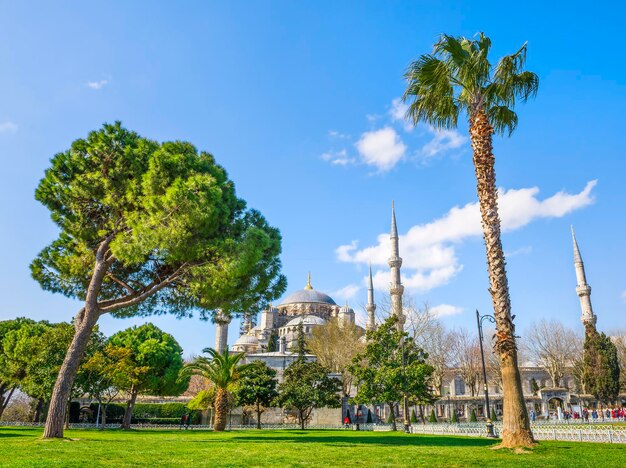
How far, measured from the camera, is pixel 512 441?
37.2ft

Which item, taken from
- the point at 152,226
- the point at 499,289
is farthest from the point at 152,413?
the point at 499,289

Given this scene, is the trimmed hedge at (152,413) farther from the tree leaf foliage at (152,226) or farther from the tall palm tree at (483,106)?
the tall palm tree at (483,106)

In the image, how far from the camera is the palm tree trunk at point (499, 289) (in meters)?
11.6

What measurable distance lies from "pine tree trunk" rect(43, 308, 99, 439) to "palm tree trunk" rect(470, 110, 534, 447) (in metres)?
12.5

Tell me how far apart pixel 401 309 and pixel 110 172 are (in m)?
33.5

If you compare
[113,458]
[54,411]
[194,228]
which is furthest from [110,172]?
[113,458]

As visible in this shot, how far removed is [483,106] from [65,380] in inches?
613

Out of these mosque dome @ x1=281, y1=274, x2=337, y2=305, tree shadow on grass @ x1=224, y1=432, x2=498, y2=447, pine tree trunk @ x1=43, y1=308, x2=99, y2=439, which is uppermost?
mosque dome @ x1=281, y1=274, x2=337, y2=305

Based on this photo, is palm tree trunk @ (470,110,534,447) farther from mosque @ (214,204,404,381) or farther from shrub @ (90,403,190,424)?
shrub @ (90,403,190,424)

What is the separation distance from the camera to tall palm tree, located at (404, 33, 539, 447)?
493 inches

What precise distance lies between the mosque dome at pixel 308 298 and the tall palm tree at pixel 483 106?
225ft

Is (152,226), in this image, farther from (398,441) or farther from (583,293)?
(583,293)

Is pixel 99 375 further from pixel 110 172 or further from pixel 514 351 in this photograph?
pixel 514 351

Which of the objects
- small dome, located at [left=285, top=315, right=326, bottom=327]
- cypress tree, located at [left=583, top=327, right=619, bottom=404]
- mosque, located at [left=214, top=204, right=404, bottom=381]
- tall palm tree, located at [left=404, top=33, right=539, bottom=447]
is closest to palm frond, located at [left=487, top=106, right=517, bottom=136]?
tall palm tree, located at [left=404, top=33, right=539, bottom=447]
